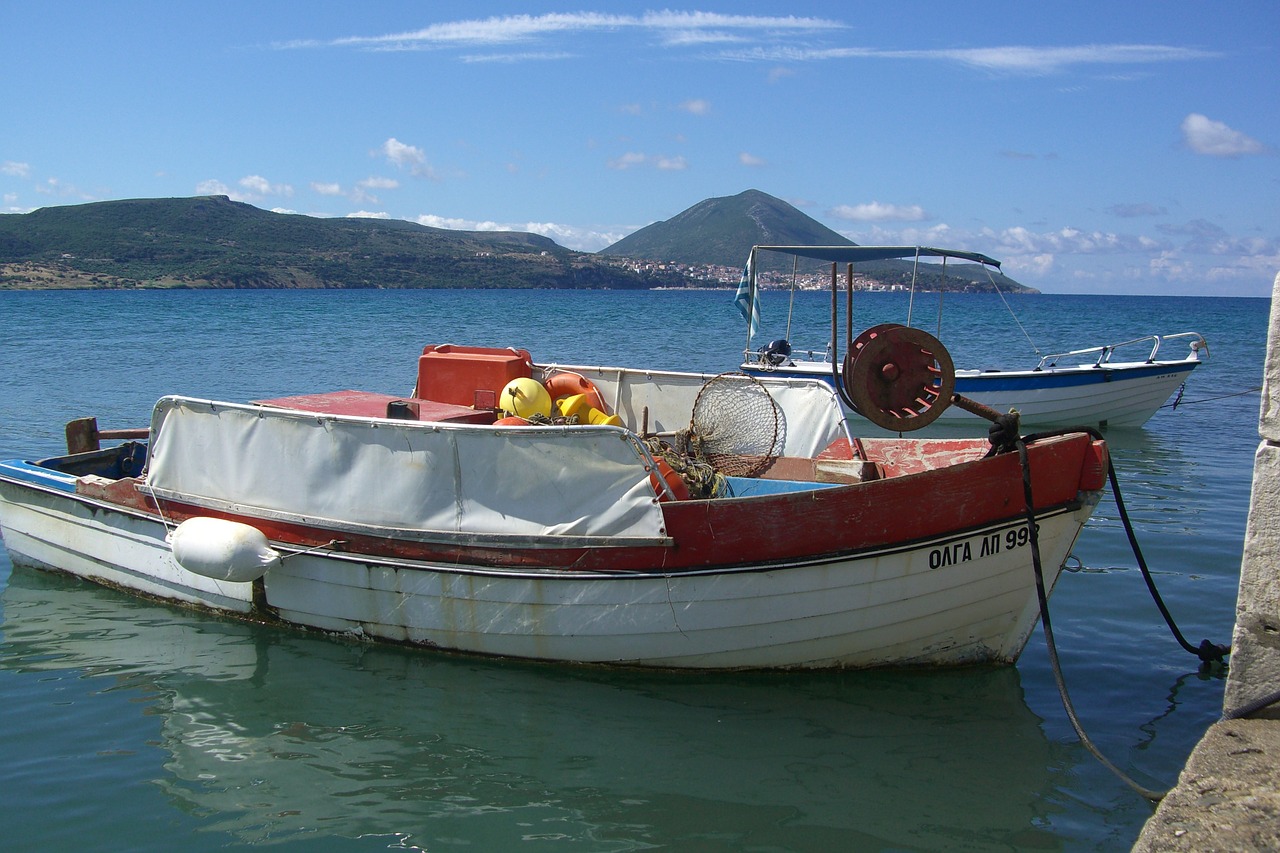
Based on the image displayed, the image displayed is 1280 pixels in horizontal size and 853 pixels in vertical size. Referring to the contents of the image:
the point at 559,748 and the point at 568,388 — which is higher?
the point at 568,388

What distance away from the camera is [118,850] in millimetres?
4781

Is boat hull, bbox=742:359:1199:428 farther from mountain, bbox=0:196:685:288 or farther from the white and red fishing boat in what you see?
mountain, bbox=0:196:685:288

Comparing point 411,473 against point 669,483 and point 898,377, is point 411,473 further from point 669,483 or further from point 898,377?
point 898,377

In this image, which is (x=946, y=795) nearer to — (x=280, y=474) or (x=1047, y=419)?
(x=280, y=474)

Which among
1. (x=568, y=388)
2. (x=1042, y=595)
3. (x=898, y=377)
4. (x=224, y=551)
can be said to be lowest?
(x=1042, y=595)

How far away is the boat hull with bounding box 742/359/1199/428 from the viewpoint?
18875 millimetres

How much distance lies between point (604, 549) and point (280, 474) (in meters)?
2.58

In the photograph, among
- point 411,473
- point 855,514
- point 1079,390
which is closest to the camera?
point 855,514

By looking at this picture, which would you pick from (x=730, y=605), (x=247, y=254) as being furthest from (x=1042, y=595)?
(x=247, y=254)

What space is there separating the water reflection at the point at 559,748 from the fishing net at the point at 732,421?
8.80 feet

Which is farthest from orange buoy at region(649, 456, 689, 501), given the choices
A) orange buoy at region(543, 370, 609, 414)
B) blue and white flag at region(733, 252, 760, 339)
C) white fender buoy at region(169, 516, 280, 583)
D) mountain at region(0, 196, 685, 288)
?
mountain at region(0, 196, 685, 288)

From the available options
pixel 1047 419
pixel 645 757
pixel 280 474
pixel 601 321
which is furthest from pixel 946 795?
pixel 601 321

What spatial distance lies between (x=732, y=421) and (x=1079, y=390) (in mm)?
12779

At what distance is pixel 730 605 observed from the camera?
629 centimetres
